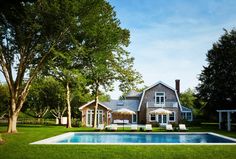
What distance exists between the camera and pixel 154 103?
46.5m

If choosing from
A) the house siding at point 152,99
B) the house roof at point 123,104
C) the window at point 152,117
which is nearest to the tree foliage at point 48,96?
the house roof at point 123,104

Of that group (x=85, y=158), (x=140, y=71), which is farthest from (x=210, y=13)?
Answer: (x=140, y=71)

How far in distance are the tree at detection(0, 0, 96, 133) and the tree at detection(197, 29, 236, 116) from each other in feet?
80.7

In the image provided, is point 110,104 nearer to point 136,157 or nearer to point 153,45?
point 153,45

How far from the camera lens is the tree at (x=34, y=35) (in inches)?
842

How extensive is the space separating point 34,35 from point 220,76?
27458 mm

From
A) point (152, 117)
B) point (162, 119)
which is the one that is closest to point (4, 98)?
point (152, 117)

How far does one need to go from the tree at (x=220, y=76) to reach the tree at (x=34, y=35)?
24.6 m

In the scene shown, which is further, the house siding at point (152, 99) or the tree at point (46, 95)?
the tree at point (46, 95)

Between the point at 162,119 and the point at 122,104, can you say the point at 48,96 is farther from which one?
the point at 162,119

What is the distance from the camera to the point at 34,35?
24156 millimetres

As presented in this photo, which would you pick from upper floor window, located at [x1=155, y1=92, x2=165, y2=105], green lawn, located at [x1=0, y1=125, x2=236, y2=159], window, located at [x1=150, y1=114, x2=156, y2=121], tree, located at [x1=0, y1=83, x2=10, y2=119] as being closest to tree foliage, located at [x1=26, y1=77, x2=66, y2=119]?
tree, located at [x1=0, y1=83, x2=10, y2=119]

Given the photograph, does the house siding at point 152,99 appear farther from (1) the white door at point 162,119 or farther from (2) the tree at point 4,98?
(2) the tree at point 4,98

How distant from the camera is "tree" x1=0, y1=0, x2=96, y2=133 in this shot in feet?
70.1
